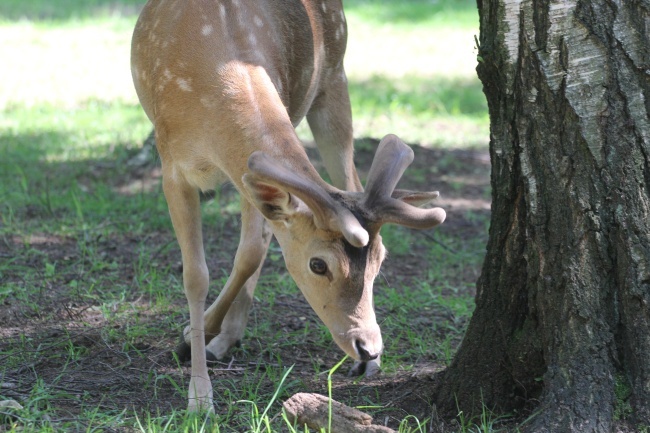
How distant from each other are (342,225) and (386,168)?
0.36 metres

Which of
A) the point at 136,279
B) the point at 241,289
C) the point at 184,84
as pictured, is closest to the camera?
the point at 184,84

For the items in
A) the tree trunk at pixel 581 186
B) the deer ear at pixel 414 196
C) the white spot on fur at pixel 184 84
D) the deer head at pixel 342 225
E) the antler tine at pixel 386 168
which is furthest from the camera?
the white spot on fur at pixel 184 84

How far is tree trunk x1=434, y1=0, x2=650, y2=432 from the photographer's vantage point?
11.2 ft

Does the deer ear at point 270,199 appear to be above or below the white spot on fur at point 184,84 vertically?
below

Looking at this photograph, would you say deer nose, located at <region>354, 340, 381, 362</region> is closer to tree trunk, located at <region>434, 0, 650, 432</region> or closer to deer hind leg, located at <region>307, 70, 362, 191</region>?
tree trunk, located at <region>434, 0, 650, 432</region>

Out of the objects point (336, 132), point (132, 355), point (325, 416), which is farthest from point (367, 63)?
point (325, 416)

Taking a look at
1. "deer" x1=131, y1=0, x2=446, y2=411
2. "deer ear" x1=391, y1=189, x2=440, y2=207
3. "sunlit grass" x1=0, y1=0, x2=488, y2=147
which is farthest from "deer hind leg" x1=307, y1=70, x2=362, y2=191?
"sunlit grass" x1=0, y1=0, x2=488, y2=147

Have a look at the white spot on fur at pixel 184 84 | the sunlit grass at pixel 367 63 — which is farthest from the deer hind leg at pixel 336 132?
the sunlit grass at pixel 367 63

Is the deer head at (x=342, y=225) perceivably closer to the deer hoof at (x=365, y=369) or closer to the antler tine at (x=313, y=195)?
the antler tine at (x=313, y=195)

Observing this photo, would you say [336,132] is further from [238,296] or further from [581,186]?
[581,186]

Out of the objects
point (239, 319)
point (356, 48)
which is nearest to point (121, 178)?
point (239, 319)

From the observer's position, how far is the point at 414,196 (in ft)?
12.9

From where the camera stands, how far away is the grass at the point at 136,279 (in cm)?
407

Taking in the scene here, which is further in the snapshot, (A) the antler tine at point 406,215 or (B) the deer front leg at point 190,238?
(B) the deer front leg at point 190,238
